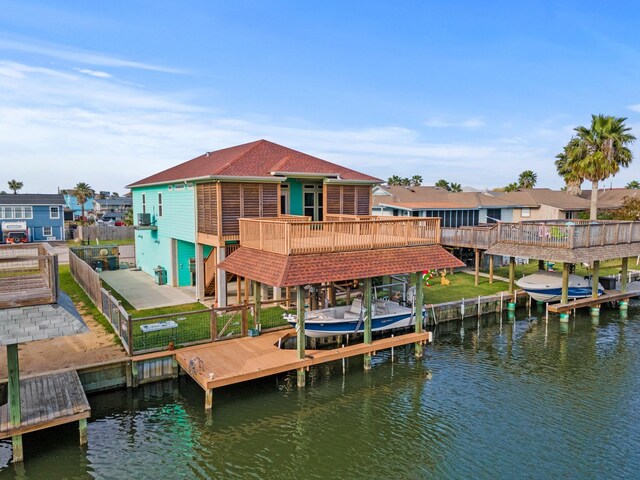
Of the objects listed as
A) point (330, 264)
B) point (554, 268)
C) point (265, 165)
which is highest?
point (265, 165)

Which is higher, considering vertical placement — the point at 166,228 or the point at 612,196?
the point at 612,196

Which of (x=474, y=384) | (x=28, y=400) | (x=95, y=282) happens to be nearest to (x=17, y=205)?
(x=95, y=282)

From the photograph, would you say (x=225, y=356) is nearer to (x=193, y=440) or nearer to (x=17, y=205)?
(x=193, y=440)

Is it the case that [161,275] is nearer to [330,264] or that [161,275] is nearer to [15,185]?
[330,264]

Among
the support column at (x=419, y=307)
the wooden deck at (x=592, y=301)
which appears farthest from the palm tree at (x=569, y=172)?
the support column at (x=419, y=307)

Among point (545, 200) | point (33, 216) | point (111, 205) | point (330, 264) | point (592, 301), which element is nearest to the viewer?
point (330, 264)

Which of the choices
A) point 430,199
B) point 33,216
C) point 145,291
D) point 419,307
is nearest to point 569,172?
point 430,199

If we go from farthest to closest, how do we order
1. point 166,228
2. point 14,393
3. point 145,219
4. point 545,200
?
point 545,200
point 145,219
point 166,228
point 14,393
